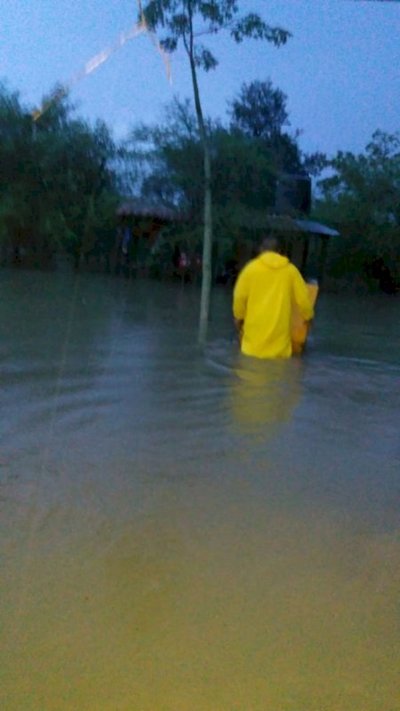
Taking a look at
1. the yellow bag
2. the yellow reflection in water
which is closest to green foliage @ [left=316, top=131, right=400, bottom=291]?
the yellow bag

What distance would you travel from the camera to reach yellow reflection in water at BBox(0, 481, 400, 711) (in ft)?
9.54

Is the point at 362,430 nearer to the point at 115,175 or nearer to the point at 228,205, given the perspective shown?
the point at 228,205

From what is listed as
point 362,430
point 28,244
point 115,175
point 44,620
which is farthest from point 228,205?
point 44,620

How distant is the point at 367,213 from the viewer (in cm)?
3089

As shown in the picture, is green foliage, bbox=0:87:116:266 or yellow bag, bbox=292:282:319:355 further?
green foliage, bbox=0:87:116:266

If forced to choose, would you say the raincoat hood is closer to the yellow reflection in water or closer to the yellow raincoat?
the yellow raincoat

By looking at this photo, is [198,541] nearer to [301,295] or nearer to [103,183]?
[301,295]

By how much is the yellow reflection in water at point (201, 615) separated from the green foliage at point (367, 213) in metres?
27.2

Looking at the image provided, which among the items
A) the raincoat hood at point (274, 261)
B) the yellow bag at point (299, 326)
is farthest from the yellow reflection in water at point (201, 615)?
the yellow bag at point (299, 326)

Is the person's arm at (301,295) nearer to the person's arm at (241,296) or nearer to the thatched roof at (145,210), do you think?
the person's arm at (241,296)

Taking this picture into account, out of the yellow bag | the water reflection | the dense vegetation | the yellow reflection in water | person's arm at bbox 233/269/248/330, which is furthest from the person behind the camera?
the dense vegetation

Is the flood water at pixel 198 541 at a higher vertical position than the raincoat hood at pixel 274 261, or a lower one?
lower

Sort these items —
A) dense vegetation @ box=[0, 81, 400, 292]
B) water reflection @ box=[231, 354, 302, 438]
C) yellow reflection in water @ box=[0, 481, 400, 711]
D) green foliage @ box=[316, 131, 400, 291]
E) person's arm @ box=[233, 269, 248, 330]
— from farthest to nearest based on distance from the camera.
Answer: green foliage @ box=[316, 131, 400, 291] < dense vegetation @ box=[0, 81, 400, 292] < person's arm @ box=[233, 269, 248, 330] < water reflection @ box=[231, 354, 302, 438] < yellow reflection in water @ box=[0, 481, 400, 711]

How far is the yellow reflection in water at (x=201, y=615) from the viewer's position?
9.54 feet
